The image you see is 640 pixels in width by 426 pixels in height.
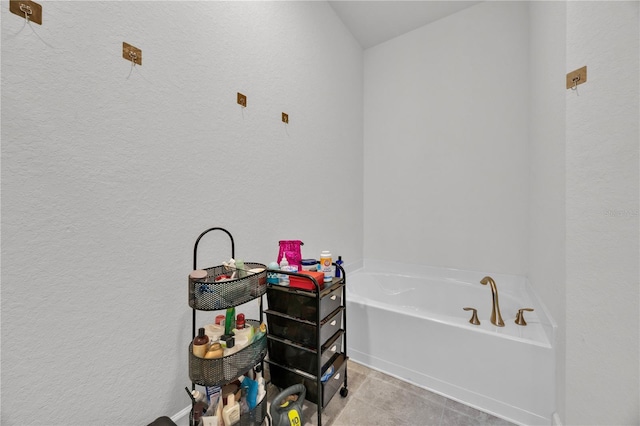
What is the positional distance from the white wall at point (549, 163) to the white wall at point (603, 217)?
96mm

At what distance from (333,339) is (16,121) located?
5.06 ft

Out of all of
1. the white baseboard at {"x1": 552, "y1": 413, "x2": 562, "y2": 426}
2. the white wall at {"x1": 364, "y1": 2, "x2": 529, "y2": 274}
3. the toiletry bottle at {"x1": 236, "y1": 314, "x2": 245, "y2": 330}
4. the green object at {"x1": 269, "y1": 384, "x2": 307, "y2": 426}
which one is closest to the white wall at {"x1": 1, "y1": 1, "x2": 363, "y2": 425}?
the toiletry bottle at {"x1": 236, "y1": 314, "x2": 245, "y2": 330}

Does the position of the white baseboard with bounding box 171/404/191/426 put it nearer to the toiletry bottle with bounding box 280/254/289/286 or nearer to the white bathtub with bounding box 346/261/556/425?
the toiletry bottle with bounding box 280/254/289/286

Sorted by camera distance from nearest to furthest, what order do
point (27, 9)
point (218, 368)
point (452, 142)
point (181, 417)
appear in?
1. point (27, 9)
2. point (218, 368)
3. point (181, 417)
4. point (452, 142)

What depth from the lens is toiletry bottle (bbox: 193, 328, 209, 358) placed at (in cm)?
91

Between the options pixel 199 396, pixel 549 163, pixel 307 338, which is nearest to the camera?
pixel 199 396

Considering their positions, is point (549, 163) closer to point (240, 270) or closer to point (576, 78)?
point (576, 78)

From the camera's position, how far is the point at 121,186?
3.04 feet

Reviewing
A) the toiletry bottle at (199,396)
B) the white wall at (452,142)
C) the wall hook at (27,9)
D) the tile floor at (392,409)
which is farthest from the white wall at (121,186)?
the white wall at (452,142)

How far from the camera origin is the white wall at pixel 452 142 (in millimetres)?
2059

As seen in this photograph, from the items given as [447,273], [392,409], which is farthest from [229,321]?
[447,273]

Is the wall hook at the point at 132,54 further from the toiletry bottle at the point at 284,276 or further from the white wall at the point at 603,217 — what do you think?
the white wall at the point at 603,217

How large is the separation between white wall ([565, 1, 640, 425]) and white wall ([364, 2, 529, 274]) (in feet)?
3.49

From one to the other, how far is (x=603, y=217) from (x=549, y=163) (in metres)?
0.68
